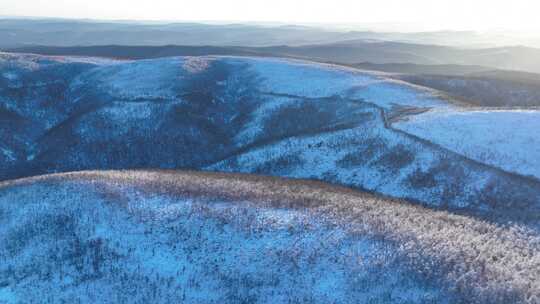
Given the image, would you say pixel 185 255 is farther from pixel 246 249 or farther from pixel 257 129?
pixel 257 129

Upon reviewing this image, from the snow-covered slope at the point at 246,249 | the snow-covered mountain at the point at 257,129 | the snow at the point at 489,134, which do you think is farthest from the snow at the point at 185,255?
the snow at the point at 489,134

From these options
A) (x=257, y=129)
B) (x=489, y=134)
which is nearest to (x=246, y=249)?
(x=489, y=134)

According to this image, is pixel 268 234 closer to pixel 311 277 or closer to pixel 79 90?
pixel 311 277

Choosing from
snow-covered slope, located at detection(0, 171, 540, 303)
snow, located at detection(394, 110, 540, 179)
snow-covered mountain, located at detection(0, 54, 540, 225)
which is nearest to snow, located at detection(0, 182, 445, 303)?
snow-covered slope, located at detection(0, 171, 540, 303)

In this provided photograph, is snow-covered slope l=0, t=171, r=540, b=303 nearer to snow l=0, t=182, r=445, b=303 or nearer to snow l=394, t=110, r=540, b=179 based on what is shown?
snow l=0, t=182, r=445, b=303

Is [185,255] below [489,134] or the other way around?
below

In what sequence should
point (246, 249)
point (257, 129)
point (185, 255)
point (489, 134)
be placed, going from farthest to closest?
point (257, 129)
point (489, 134)
point (185, 255)
point (246, 249)

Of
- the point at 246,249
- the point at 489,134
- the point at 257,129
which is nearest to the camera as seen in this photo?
the point at 246,249
